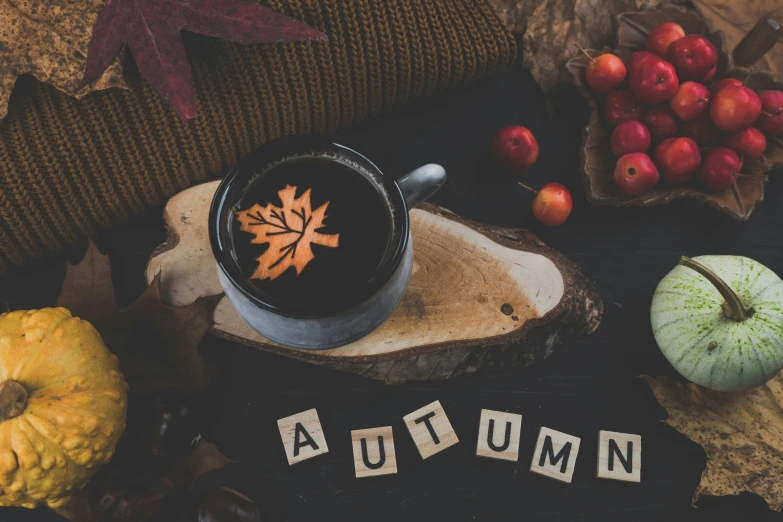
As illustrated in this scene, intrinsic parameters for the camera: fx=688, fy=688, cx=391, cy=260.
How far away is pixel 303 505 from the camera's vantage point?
119 centimetres

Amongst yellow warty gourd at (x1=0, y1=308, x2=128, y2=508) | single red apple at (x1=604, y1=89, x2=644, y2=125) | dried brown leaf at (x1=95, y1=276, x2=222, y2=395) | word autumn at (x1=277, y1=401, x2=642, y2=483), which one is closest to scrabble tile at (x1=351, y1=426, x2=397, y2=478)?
word autumn at (x1=277, y1=401, x2=642, y2=483)

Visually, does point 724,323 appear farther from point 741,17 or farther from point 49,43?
point 49,43

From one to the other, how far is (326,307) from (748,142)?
872 millimetres

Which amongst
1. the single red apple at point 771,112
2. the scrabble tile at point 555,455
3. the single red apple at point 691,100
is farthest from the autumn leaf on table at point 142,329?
the single red apple at point 771,112

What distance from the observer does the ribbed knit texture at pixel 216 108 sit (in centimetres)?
113

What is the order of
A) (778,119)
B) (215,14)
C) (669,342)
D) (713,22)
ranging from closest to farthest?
(215,14)
(669,342)
(778,119)
(713,22)

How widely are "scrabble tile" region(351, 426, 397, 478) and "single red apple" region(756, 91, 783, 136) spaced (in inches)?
35.7

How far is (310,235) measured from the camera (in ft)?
3.18

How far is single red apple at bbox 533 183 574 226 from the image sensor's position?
128cm

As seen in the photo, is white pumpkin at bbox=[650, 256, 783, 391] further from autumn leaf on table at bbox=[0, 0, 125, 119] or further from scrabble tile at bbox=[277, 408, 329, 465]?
autumn leaf on table at bbox=[0, 0, 125, 119]

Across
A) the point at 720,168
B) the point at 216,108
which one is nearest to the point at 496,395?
the point at 720,168

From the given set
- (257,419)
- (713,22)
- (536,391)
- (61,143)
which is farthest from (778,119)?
(61,143)

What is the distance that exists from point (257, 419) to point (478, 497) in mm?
411

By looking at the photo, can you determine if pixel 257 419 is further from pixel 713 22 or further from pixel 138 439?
pixel 713 22
